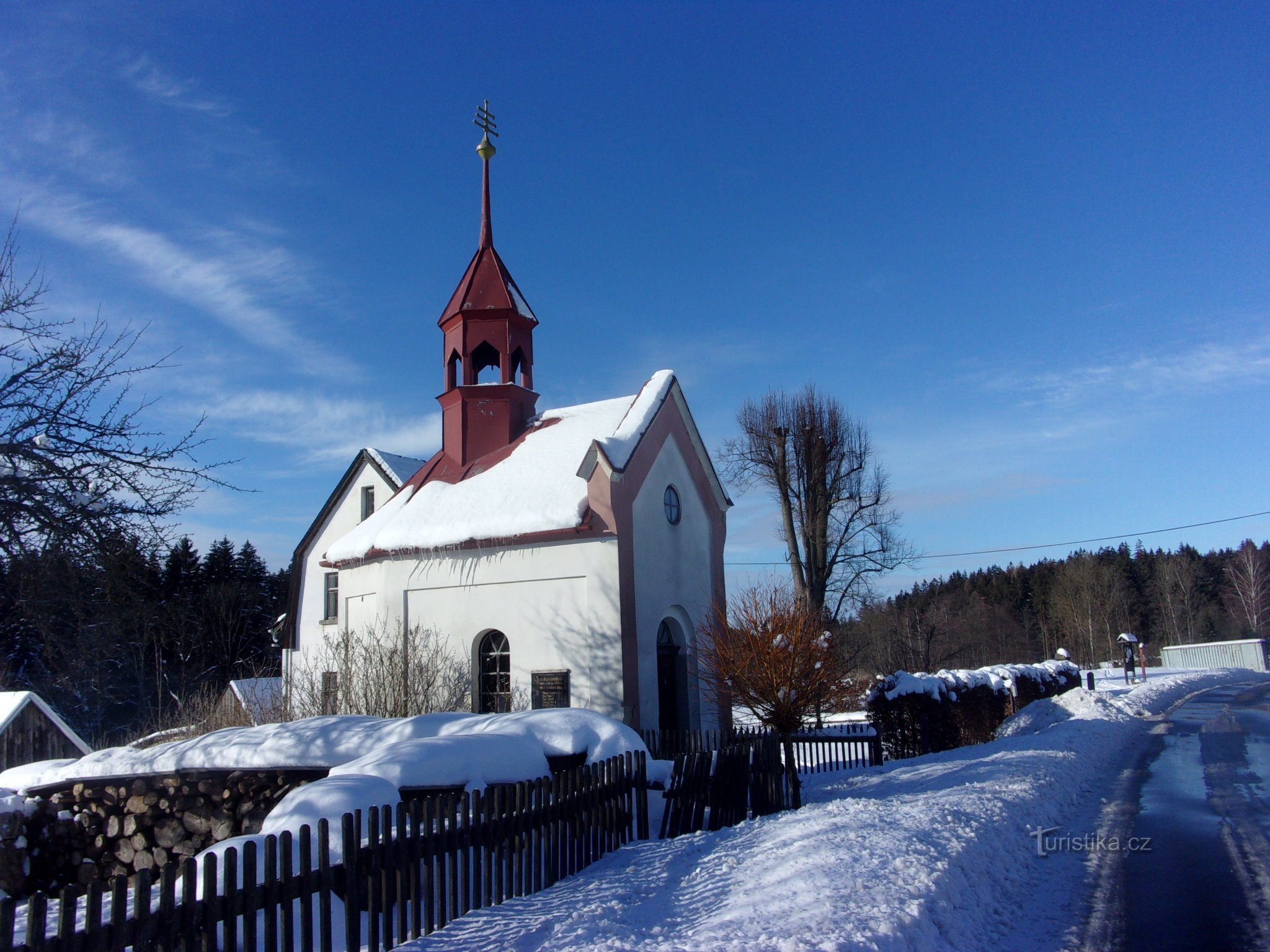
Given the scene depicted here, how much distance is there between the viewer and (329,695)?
16750 millimetres

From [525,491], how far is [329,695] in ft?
18.9

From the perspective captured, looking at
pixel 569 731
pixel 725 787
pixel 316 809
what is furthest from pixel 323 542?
pixel 316 809

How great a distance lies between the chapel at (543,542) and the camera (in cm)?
1648

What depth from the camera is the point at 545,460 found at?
1886 centimetres

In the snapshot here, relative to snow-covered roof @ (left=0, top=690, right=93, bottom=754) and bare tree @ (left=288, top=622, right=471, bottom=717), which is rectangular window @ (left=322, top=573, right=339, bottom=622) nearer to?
bare tree @ (left=288, top=622, right=471, bottom=717)

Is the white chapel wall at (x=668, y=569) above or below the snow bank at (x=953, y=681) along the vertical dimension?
above

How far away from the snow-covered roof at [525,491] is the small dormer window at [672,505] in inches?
71.5

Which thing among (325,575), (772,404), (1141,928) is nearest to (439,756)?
(1141,928)

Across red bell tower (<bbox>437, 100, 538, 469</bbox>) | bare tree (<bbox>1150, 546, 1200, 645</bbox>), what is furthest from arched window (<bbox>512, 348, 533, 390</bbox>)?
bare tree (<bbox>1150, 546, 1200, 645</bbox>)

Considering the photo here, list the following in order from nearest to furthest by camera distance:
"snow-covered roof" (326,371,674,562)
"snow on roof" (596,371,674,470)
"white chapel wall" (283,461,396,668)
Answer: "snow on roof" (596,371,674,470) → "snow-covered roof" (326,371,674,562) → "white chapel wall" (283,461,396,668)

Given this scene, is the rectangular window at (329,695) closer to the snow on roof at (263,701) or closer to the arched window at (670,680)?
the snow on roof at (263,701)

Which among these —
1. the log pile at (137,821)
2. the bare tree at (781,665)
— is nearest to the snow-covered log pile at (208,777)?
the log pile at (137,821)

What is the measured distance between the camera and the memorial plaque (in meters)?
16.4

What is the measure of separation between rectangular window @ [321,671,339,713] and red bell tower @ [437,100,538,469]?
237 inches
